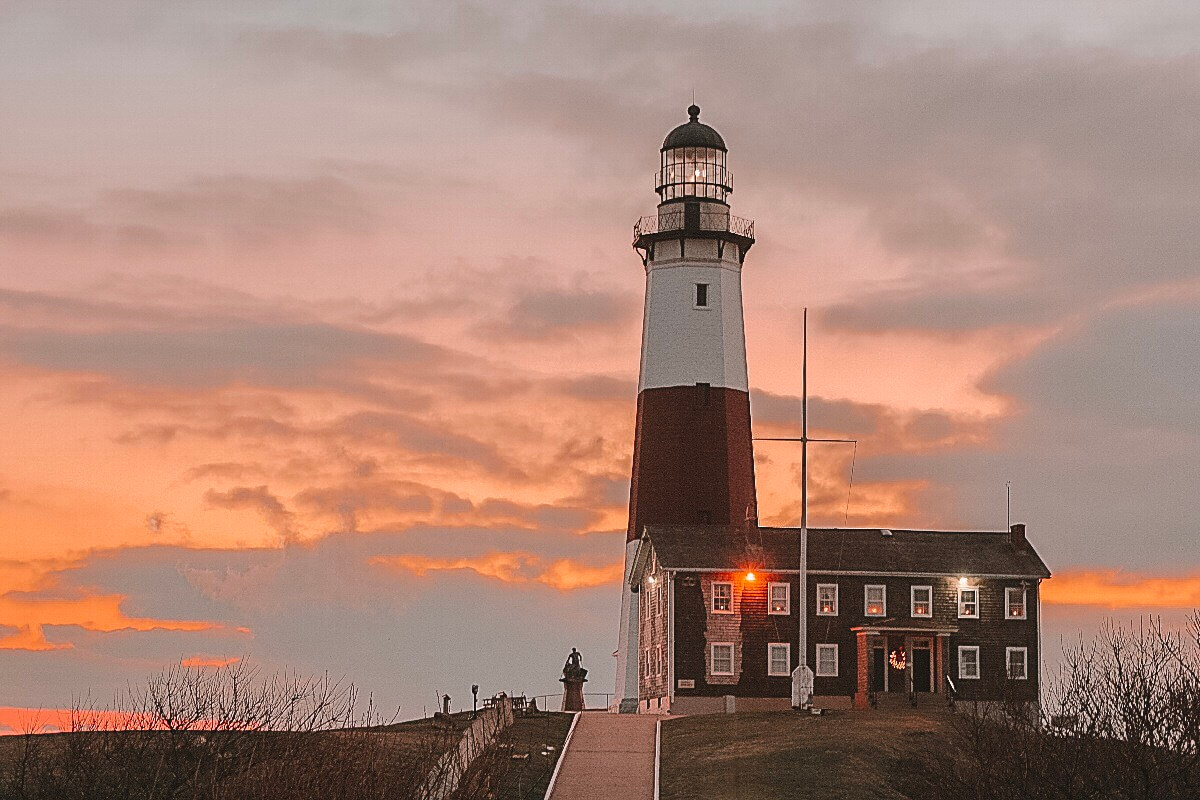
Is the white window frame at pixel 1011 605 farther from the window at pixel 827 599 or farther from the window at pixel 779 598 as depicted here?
the window at pixel 779 598

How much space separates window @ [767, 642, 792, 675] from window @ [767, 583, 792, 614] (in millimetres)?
1180

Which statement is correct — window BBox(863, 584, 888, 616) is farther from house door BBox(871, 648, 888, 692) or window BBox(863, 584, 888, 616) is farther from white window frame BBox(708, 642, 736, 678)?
white window frame BBox(708, 642, 736, 678)

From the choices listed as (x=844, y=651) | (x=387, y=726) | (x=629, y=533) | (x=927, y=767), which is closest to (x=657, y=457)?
(x=629, y=533)

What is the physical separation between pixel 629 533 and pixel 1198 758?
114 ft

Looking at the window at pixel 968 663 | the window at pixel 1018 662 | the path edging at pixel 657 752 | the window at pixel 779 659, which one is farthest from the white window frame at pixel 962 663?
the path edging at pixel 657 752

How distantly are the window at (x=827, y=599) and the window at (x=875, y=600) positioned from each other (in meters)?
1.05

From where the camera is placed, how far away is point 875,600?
6969 centimetres

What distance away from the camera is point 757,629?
2712 inches

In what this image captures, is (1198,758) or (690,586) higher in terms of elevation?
(690,586)

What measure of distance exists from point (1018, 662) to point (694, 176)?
22.1 meters

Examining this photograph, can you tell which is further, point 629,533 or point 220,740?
point 629,533

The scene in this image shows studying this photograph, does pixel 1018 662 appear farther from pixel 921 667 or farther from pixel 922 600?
pixel 922 600

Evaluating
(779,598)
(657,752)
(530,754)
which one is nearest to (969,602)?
(779,598)

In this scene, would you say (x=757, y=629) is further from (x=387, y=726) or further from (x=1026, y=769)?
(x=1026, y=769)
